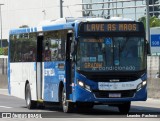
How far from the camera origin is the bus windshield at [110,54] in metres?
20.6

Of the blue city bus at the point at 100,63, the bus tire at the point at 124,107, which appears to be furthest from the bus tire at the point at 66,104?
the bus tire at the point at 124,107

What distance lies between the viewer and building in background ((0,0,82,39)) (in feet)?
347

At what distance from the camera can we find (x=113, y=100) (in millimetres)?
20516

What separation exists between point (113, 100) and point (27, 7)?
9449 centimetres

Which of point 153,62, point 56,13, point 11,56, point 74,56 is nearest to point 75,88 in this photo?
point 74,56

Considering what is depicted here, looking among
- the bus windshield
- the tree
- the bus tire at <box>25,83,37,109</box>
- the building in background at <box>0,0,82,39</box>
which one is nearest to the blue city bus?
the bus windshield

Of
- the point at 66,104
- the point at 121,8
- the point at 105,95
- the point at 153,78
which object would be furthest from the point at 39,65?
the point at 121,8

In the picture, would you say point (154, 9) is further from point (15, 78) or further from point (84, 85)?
point (84, 85)

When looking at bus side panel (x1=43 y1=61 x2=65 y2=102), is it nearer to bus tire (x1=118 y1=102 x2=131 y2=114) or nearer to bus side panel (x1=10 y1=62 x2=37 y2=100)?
bus side panel (x1=10 y1=62 x2=37 y2=100)

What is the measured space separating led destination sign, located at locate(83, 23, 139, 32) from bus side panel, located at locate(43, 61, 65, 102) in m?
1.72

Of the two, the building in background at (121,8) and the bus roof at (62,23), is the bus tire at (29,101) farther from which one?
the building in background at (121,8)

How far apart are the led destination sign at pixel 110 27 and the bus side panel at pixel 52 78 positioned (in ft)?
5.64

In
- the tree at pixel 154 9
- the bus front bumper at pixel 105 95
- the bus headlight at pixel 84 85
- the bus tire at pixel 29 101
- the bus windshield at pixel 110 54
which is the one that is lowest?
the bus tire at pixel 29 101

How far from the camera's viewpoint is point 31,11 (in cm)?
11288
